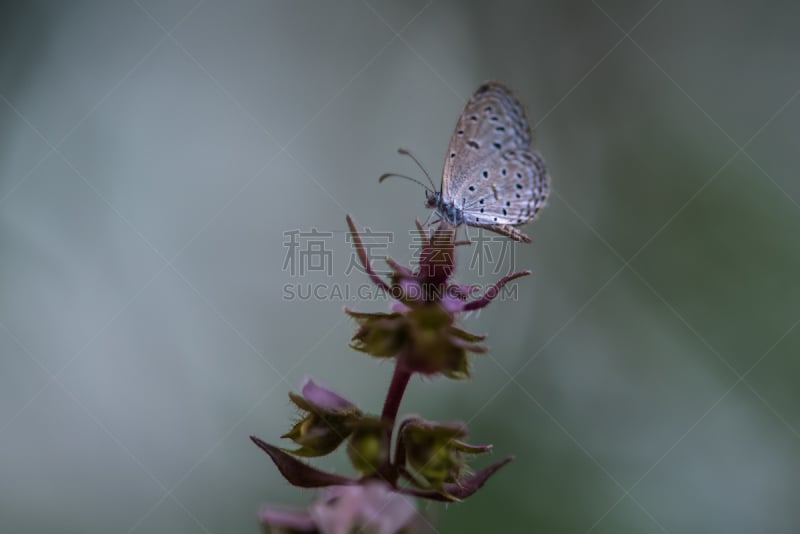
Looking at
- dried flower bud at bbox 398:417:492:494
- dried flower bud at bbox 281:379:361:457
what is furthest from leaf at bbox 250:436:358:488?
dried flower bud at bbox 398:417:492:494

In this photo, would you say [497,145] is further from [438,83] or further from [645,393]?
[438,83]

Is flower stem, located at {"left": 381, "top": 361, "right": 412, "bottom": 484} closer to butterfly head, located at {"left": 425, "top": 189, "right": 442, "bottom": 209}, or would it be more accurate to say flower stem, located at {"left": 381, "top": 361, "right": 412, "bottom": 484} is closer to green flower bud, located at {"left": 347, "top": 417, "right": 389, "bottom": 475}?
green flower bud, located at {"left": 347, "top": 417, "right": 389, "bottom": 475}

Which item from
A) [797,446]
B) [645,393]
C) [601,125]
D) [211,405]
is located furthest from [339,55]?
[797,446]

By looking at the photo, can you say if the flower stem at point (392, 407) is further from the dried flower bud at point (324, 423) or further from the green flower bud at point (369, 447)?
the dried flower bud at point (324, 423)

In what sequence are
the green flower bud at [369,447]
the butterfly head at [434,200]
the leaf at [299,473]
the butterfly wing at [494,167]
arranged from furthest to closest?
the butterfly head at [434,200] < the butterfly wing at [494,167] < the leaf at [299,473] < the green flower bud at [369,447]

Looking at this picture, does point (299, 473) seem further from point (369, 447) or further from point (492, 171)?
point (492, 171)

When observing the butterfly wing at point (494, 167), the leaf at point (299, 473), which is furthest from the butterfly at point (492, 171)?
the leaf at point (299, 473)
